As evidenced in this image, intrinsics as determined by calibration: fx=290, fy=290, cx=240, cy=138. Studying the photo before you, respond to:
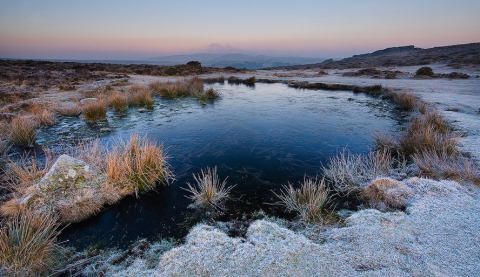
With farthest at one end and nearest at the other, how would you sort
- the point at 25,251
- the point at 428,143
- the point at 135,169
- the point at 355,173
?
the point at 428,143
the point at 355,173
the point at 135,169
the point at 25,251

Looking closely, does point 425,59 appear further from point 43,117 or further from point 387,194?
point 43,117

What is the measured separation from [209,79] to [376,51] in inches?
4731

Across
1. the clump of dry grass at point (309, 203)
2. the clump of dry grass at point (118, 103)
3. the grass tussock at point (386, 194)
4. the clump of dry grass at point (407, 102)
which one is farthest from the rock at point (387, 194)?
the clump of dry grass at point (118, 103)

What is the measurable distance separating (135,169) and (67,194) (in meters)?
1.49

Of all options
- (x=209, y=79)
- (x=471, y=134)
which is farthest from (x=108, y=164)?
(x=209, y=79)

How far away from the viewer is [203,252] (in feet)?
14.8

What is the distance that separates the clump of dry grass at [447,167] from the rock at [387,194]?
1.14 meters

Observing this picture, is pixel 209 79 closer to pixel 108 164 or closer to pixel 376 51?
pixel 108 164

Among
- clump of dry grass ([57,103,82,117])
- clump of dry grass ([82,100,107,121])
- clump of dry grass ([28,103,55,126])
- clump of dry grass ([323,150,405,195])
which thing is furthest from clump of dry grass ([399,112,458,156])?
clump of dry grass ([57,103,82,117])

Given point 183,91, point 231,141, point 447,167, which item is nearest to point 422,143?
point 447,167

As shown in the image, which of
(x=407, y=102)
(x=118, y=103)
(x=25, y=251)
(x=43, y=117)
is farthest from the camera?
(x=118, y=103)

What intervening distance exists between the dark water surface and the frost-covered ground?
0.95 m

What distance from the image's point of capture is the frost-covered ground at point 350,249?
3953 mm

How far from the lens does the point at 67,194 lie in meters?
5.87
